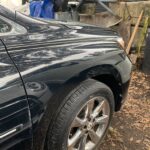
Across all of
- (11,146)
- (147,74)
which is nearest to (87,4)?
(147,74)

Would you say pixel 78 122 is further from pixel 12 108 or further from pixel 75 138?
pixel 12 108

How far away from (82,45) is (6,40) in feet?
2.46

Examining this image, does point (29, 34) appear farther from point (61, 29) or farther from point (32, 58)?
point (61, 29)


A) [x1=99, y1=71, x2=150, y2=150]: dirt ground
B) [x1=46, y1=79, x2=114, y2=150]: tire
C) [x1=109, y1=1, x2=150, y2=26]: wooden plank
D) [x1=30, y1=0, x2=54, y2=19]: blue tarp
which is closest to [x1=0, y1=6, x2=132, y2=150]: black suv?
[x1=46, y1=79, x2=114, y2=150]: tire

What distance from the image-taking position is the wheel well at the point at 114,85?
317cm

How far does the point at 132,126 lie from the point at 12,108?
2.15 m

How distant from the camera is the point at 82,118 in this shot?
9.50 feet

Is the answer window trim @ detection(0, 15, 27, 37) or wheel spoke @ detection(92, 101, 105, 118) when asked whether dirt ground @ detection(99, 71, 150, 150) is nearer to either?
wheel spoke @ detection(92, 101, 105, 118)

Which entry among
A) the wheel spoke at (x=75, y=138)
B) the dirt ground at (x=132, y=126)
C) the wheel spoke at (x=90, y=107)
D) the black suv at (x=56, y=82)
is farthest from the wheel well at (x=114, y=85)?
the wheel spoke at (x=75, y=138)

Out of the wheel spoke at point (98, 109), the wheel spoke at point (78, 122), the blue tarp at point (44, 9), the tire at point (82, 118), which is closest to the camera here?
the tire at point (82, 118)

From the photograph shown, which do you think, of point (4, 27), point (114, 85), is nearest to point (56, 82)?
point (4, 27)

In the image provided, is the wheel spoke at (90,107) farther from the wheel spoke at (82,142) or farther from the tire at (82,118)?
the wheel spoke at (82,142)

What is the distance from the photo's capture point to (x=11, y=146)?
2.15 m

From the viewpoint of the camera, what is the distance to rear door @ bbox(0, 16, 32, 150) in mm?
2057
